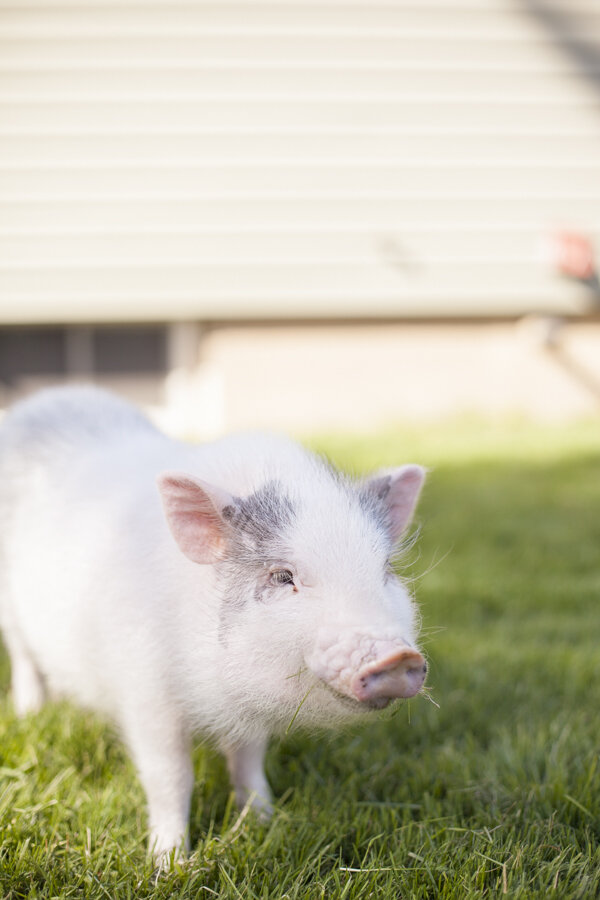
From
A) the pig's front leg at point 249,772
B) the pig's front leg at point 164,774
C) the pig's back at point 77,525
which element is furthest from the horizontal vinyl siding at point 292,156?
the pig's front leg at point 164,774

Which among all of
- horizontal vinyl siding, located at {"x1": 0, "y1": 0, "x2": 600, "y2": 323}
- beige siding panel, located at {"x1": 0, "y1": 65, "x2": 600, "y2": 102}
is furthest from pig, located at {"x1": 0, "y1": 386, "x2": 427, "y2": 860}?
beige siding panel, located at {"x1": 0, "y1": 65, "x2": 600, "y2": 102}

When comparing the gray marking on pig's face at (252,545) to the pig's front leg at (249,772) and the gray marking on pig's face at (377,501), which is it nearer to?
the gray marking on pig's face at (377,501)

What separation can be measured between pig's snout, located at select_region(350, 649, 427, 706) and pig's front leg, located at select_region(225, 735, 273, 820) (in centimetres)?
83

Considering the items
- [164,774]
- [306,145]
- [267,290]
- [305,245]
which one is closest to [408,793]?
[164,774]

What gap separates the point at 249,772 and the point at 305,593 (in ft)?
2.85

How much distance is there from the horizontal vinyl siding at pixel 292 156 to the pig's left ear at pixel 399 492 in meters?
5.42

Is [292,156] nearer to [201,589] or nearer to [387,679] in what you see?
[201,589]

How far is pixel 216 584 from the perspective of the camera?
1993 mm

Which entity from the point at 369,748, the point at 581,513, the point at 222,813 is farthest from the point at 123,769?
the point at 581,513

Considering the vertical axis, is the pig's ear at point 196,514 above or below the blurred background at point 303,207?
below

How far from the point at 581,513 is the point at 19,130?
17.1ft

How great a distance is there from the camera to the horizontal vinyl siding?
22.9ft

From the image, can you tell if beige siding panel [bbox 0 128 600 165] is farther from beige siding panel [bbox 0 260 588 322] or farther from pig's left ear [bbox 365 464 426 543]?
pig's left ear [bbox 365 464 426 543]

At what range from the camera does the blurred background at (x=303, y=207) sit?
7.03 meters
